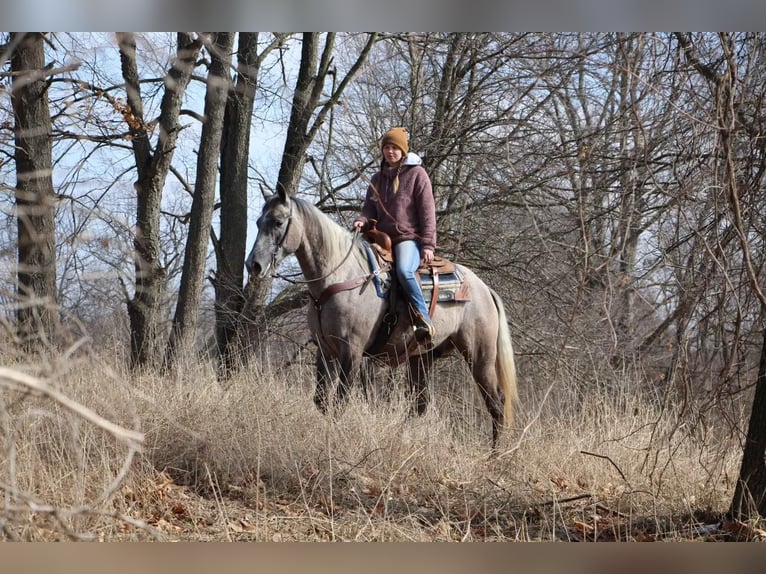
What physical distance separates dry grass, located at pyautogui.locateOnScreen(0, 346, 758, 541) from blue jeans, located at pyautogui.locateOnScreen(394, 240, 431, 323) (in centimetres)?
83

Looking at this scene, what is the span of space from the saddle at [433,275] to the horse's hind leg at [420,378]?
67 cm

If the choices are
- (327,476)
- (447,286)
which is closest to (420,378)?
(447,286)

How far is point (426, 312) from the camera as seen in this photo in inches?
266

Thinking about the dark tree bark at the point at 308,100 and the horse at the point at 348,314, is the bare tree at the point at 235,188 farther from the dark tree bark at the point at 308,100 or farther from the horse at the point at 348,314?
the horse at the point at 348,314

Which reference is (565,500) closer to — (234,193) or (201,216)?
(201,216)

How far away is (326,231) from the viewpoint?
6508mm

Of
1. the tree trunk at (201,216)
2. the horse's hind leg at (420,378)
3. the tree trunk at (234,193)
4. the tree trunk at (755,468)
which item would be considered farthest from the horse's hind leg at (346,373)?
the tree trunk at (234,193)

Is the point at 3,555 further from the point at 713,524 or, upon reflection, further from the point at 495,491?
the point at 713,524

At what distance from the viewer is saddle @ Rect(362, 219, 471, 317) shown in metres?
6.78

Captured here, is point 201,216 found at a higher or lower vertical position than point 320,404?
higher

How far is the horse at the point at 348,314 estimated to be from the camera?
6281 mm

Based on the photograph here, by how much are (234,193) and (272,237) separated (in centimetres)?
363

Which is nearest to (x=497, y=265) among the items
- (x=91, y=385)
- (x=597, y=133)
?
(x=597, y=133)

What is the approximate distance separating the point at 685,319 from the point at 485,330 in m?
2.64
